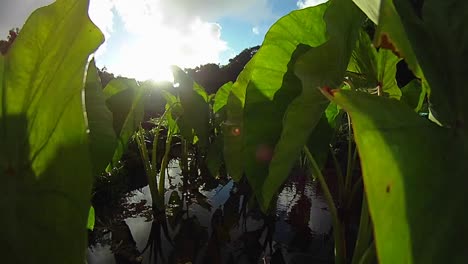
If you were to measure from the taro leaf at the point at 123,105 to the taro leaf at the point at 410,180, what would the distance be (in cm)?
128

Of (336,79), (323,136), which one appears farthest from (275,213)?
(336,79)

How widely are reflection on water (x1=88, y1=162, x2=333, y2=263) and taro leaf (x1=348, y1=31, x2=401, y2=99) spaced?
2.57 feet

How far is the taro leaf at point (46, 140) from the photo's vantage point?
28cm

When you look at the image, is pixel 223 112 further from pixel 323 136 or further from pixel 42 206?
pixel 42 206

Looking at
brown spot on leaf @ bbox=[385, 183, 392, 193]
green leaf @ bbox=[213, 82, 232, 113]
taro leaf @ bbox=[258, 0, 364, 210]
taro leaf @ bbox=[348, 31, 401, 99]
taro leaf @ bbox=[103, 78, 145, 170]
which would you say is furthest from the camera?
green leaf @ bbox=[213, 82, 232, 113]

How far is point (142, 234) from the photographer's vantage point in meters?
1.87

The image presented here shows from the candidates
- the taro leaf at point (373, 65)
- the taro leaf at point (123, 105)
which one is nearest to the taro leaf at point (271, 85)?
the taro leaf at point (373, 65)

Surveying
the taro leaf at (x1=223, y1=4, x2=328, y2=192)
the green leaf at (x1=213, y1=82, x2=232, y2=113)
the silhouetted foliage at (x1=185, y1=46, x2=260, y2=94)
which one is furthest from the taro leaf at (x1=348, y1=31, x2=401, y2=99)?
the silhouetted foliage at (x1=185, y1=46, x2=260, y2=94)

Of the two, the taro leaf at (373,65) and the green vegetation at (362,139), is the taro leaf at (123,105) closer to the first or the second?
the taro leaf at (373,65)

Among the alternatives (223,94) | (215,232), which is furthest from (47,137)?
(223,94)

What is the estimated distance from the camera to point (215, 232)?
1.89 m

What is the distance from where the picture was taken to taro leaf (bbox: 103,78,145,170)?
1.52 m

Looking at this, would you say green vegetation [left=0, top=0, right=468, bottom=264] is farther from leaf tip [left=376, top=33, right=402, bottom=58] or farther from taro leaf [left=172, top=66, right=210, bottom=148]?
taro leaf [left=172, top=66, right=210, bottom=148]

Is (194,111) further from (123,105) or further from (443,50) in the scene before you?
(443,50)
